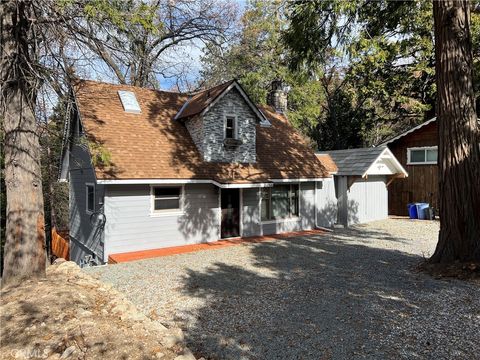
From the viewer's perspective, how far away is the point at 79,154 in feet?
47.3

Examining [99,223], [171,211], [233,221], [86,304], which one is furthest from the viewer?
[233,221]

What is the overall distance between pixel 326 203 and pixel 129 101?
10349 mm

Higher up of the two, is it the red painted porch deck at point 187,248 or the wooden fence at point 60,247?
the red painted porch deck at point 187,248

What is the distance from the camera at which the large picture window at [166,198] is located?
475 inches

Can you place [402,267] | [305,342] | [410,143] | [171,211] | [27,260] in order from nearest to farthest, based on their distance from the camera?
[305,342] → [27,260] → [402,267] → [171,211] → [410,143]

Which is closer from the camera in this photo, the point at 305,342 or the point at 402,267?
the point at 305,342

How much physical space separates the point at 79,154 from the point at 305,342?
12.7 meters

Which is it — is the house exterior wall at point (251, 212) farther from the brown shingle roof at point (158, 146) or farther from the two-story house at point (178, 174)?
the brown shingle roof at point (158, 146)

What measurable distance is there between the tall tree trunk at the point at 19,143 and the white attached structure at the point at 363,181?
44.9 feet

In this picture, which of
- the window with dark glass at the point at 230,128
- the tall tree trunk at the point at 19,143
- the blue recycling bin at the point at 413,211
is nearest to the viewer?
the tall tree trunk at the point at 19,143

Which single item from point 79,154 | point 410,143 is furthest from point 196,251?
point 410,143

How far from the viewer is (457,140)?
828 cm

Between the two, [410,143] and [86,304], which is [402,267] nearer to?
[86,304]

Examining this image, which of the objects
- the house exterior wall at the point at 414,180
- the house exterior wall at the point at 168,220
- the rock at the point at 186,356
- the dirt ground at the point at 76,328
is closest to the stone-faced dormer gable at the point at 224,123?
the house exterior wall at the point at 168,220
